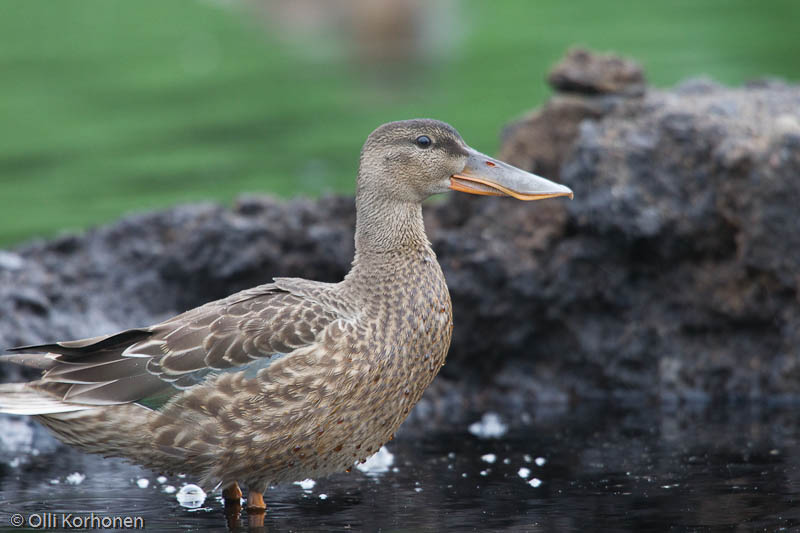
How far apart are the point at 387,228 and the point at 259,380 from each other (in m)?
1.02

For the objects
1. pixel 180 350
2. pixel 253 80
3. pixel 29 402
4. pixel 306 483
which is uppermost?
pixel 253 80

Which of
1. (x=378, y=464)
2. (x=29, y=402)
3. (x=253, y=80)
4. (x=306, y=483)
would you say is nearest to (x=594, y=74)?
(x=378, y=464)

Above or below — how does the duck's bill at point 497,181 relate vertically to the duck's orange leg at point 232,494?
above

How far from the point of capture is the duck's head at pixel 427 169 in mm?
5641

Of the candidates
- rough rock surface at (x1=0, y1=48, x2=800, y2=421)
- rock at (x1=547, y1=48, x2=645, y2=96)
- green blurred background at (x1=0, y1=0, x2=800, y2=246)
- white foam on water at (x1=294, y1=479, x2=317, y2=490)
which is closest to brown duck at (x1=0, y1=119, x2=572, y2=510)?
white foam on water at (x1=294, y1=479, x2=317, y2=490)

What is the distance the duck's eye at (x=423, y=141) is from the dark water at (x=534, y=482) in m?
1.63

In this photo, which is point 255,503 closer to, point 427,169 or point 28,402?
point 28,402

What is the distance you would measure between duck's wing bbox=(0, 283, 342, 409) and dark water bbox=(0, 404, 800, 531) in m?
0.55

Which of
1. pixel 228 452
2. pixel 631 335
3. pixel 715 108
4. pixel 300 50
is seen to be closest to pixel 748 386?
pixel 631 335

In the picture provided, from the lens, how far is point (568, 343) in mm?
7473

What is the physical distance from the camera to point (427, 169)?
5.64 m

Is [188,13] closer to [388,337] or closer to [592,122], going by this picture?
[592,122]

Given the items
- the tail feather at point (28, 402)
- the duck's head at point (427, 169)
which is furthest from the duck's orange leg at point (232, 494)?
the duck's head at point (427, 169)

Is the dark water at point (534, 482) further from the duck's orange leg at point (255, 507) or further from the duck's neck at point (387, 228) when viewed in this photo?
the duck's neck at point (387, 228)
